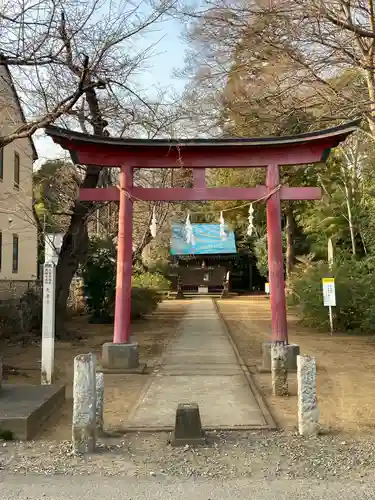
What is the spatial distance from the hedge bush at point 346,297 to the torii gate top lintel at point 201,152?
25.3ft

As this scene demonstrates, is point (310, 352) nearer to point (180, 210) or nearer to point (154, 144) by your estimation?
point (154, 144)

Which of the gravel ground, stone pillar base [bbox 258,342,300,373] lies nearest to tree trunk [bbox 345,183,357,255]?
stone pillar base [bbox 258,342,300,373]

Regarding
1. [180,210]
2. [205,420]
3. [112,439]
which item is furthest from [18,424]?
[180,210]

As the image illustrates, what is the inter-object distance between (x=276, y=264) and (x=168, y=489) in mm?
7543

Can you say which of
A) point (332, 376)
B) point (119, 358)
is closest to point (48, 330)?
point (119, 358)

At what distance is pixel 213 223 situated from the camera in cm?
4550

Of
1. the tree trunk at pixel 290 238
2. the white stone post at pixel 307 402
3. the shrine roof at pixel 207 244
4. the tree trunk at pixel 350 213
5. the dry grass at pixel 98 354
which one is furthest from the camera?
the shrine roof at pixel 207 244

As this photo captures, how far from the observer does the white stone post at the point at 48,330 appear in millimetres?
9539

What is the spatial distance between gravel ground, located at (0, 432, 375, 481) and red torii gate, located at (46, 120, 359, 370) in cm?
526

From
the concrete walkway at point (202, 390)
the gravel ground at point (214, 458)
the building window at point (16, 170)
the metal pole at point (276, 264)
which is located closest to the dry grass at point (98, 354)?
the concrete walkway at point (202, 390)

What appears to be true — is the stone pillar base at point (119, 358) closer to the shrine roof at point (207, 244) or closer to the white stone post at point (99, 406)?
the white stone post at point (99, 406)

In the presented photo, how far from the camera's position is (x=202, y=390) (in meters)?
9.23

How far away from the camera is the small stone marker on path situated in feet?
20.3

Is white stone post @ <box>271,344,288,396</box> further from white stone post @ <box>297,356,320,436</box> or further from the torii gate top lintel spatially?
the torii gate top lintel
